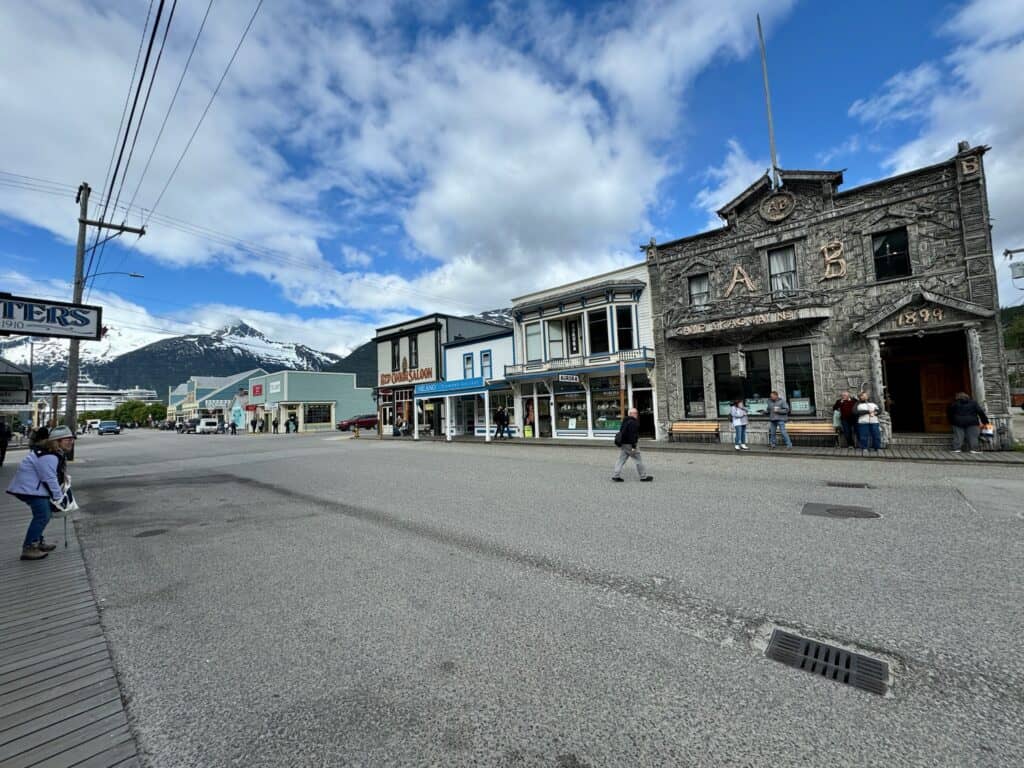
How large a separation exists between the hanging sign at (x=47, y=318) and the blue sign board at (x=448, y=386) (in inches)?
658

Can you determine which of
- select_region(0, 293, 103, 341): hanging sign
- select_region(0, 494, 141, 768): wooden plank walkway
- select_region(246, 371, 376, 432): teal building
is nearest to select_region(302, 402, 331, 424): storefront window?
select_region(246, 371, 376, 432): teal building

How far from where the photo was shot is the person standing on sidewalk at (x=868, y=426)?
13.7m

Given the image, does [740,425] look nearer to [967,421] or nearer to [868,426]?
[868,426]

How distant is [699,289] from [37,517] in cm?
2039

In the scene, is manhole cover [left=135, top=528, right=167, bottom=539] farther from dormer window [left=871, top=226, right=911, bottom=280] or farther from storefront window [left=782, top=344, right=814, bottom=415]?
dormer window [left=871, top=226, right=911, bottom=280]

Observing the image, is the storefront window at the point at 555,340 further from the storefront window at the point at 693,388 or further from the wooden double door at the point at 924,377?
the wooden double door at the point at 924,377

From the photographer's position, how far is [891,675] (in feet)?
9.52

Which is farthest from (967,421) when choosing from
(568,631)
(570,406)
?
(568,631)

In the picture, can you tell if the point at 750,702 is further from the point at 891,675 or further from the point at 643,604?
the point at 643,604

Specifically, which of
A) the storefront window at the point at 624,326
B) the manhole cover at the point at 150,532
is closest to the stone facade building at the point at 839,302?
the storefront window at the point at 624,326

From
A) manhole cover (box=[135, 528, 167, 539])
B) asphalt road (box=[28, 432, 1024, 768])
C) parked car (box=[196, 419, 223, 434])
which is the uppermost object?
parked car (box=[196, 419, 223, 434])

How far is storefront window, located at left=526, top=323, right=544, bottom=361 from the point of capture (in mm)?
25547

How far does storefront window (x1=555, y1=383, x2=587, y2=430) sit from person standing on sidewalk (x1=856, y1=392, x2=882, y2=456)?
11811mm

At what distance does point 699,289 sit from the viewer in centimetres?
1984
